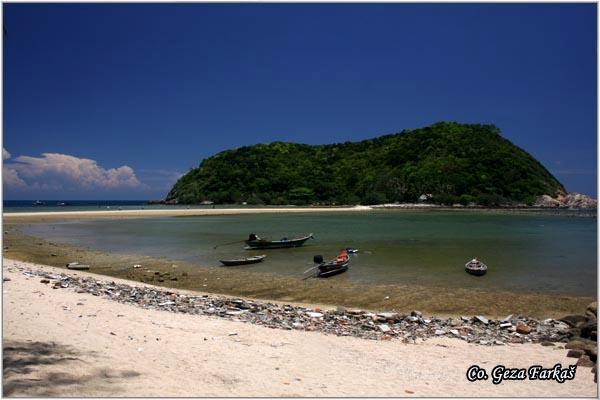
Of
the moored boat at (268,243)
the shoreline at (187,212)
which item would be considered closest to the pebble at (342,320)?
the moored boat at (268,243)

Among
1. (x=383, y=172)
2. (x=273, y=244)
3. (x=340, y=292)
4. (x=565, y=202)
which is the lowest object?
(x=340, y=292)

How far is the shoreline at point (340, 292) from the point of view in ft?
37.7

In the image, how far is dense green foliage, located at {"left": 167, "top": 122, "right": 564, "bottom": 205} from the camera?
360ft

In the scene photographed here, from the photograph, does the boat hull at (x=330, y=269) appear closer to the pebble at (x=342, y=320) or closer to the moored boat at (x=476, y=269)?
the pebble at (x=342, y=320)

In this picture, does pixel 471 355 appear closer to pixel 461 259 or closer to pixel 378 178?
pixel 461 259

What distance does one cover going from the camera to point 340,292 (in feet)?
44.4

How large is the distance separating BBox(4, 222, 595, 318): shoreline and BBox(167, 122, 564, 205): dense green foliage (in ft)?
321

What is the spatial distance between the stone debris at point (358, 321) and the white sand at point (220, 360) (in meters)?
0.51

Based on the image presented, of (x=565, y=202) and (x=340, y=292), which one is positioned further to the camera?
(x=565, y=202)

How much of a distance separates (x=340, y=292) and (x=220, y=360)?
7801 millimetres

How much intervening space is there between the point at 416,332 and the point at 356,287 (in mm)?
5601

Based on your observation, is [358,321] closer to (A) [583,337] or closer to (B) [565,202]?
(A) [583,337]

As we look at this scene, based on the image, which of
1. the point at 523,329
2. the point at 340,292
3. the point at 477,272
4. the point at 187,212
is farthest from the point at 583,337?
the point at 187,212

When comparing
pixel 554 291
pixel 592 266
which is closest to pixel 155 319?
pixel 554 291
